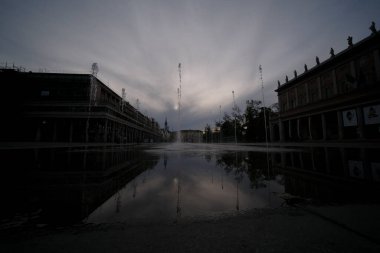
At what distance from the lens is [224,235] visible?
6.79ft

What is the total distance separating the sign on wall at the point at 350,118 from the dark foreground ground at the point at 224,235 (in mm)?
35628

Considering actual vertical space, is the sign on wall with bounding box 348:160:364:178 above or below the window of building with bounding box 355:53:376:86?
below

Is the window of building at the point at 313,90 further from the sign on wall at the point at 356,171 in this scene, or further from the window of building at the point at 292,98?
the sign on wall at the point at 356,171

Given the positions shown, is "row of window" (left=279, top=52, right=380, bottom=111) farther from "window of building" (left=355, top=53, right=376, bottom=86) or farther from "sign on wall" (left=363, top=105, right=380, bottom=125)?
"sign on wall" (left=363, top=105, right=380, bottom=125)

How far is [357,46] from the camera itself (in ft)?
103

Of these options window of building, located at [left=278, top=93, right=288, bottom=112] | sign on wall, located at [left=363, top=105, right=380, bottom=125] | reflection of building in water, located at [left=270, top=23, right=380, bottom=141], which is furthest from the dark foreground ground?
window of building, located at [left=278, top=93, right=288, bottom=112]

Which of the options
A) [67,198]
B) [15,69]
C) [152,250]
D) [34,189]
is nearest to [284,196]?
[152,250]

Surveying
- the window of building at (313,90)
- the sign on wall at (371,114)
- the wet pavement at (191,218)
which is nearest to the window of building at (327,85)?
the window of building at (313,90)

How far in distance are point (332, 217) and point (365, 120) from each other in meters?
35.0

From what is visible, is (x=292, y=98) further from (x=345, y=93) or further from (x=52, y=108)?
(x=52, y=108)

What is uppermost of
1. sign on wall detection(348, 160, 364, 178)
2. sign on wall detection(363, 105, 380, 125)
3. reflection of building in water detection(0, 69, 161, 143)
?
reflection of building in water detection(0, 69, 161, 143)

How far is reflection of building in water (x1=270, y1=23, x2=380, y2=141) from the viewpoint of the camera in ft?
91.6

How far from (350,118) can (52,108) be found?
65624 mm

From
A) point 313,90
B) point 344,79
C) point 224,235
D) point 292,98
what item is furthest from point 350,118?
point 224,235
